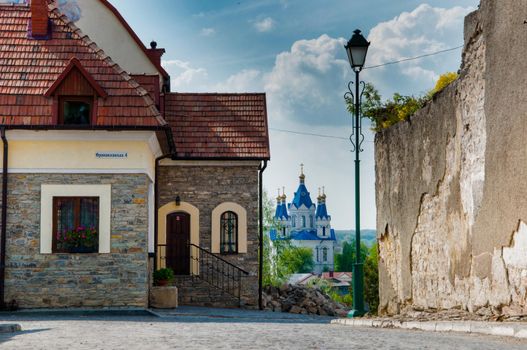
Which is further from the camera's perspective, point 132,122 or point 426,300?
point 132,122

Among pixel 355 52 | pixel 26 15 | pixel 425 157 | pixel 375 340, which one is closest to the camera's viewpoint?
pixel 375 340

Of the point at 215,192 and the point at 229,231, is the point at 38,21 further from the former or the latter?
the point at 229,231

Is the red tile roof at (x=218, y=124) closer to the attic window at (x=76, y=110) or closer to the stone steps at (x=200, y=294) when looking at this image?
the stone steps at (x=200, y=294)

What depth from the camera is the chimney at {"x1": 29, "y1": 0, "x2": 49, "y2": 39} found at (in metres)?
24.0

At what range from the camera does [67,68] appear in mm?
22266

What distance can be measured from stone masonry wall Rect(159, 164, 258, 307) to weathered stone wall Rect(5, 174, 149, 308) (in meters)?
6.63

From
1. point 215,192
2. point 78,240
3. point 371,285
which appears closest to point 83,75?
point 78,240

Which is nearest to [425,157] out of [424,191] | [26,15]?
[424,191]

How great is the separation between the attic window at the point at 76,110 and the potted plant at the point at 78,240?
8.53 ft

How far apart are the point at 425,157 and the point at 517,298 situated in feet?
13.0

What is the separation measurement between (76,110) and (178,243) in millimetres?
7562

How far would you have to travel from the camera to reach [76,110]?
2230 centimetres

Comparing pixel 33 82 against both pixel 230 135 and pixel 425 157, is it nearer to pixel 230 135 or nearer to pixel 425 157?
pixel 230 135

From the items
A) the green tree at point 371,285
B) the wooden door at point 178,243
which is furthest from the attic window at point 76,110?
the green tree at point 371,285
